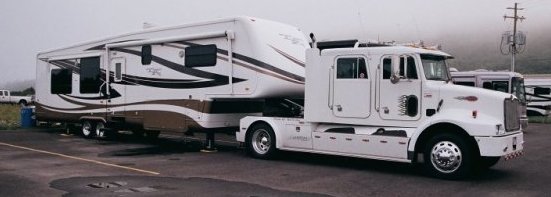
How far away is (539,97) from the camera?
3078cm

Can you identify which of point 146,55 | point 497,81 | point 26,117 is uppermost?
point 146,55

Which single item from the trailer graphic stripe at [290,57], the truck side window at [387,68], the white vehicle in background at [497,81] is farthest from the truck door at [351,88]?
the white vehicle in background at [497,81]

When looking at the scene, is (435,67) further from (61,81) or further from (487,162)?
(61,81)

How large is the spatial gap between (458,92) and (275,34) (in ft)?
16.0

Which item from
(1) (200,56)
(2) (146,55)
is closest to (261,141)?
(1) (200,56)

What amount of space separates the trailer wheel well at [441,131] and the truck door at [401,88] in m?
0.38

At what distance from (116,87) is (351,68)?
8.24m

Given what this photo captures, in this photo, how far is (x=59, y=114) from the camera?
19.5 meters

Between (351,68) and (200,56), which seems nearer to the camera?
(351,68)

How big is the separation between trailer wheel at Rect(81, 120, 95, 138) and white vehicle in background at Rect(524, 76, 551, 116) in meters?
22.7

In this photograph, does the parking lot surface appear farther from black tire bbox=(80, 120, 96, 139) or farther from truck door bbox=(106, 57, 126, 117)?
black tire bbox=(80, 120, 96, 139)

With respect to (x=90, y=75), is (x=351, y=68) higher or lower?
lower

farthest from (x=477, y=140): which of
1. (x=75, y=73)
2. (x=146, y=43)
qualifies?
(x=75, y=73)

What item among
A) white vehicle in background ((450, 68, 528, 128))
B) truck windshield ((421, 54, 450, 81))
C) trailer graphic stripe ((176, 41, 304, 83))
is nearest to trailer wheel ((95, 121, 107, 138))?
trailer graphic stripe ((176, 41, 304, 83))
